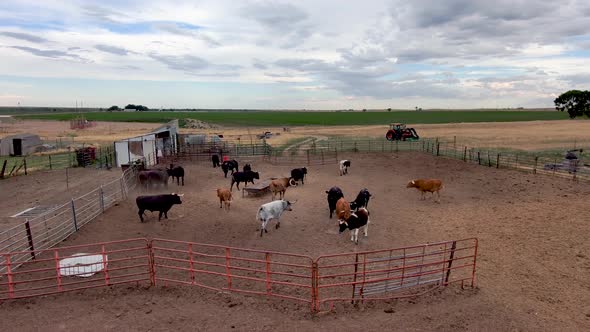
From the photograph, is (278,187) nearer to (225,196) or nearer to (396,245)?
(225,196)

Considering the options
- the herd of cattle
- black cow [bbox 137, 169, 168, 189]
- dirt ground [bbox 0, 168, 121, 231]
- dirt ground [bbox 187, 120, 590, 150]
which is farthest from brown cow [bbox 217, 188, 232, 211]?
dirt ground [bbox 187, 120, 590, 150]

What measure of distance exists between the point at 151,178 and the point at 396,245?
42.2 ft

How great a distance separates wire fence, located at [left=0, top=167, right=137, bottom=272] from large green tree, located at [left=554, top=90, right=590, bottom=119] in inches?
2963

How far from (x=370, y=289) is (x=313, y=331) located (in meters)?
1.76

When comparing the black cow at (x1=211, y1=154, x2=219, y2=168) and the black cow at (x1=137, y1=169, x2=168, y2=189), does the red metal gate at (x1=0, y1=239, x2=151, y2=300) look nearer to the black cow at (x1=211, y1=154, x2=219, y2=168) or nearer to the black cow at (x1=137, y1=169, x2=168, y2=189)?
the black cow at (x1=137, y1=169, x2=168, y2=189)

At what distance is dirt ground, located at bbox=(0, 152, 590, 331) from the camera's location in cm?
674

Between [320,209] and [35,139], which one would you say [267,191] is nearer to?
[320,209]

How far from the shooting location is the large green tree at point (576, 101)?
212ft

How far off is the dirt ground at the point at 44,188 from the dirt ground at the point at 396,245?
364cm

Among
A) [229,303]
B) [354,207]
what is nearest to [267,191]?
[354,207]

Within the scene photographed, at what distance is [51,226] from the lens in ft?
40.6

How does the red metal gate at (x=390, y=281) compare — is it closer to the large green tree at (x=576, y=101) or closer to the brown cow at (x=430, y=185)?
the brown cow at (x=430, y=185)

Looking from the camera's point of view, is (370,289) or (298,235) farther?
(298,235)

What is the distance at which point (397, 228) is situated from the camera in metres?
12.4
